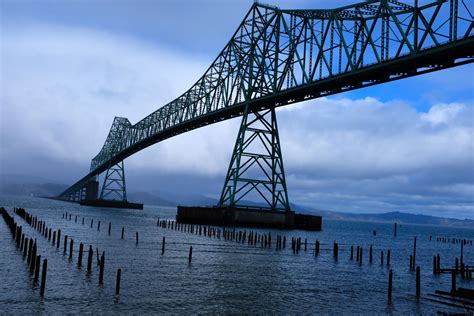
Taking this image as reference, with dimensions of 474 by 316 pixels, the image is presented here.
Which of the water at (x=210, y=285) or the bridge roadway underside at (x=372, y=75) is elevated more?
the bridge roadway underside at (x=372, y=75)

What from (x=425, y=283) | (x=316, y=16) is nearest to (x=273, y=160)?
(x=316, y=16)

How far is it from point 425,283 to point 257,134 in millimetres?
38653

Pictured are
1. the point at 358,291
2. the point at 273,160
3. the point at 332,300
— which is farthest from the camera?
the point at 273,160

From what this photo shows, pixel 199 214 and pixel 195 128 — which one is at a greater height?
pixel 195 128

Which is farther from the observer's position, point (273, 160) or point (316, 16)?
point (273, 160)

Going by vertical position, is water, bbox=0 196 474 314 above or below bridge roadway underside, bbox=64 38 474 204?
below

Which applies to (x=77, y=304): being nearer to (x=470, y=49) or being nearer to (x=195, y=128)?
(x=470, y=49)

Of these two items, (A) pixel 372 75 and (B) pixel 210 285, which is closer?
(B) pixel 210 285

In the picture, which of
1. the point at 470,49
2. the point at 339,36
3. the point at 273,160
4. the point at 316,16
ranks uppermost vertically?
the point at 316,16

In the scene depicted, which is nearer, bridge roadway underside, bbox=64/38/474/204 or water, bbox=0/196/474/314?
water, bbox=0/196/474/314

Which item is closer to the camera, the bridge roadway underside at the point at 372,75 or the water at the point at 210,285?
the water at the point at 210,285

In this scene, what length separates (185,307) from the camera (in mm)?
19641

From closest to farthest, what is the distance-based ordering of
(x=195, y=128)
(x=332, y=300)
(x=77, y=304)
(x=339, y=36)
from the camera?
(x=77, y=304) < (x=332, y=300) < (x=339, y=36) < (x=195, y=128)

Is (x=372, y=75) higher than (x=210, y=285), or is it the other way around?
(x=372, y=75)
